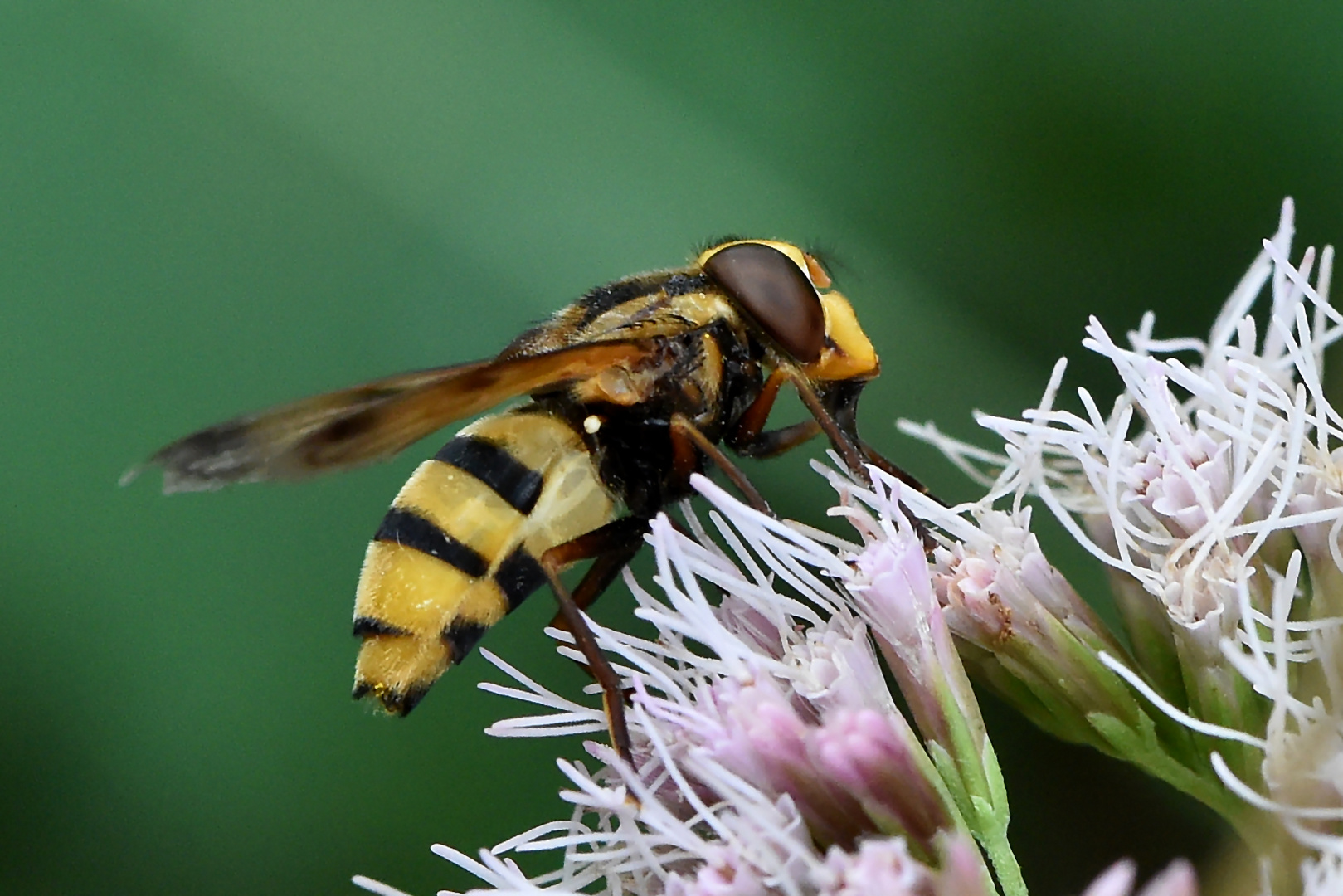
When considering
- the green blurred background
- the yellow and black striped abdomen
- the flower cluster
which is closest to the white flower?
the flower cluster

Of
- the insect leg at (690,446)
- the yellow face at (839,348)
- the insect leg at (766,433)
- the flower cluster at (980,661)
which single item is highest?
the yellow face at (839,348)

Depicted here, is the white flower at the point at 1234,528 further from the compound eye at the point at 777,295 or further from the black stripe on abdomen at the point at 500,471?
the black stripe on abdomen at the point at 500,471

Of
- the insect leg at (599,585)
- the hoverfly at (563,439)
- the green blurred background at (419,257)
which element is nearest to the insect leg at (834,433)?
the hoverfly at (563,439)

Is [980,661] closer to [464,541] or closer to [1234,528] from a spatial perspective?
[1234,528]

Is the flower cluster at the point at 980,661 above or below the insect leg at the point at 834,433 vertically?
below

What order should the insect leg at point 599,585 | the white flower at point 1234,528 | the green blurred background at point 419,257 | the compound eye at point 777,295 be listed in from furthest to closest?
the green blurred background at point 419,257
the compound eye at point 777,295
the insect leg at point 599,585
the white flower at point 1234,528

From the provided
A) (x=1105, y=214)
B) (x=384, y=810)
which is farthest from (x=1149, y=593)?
(x=384, y=810)

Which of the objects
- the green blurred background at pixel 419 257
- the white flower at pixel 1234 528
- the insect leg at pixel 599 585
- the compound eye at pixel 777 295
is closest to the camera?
the white flower at pixel 1234 528

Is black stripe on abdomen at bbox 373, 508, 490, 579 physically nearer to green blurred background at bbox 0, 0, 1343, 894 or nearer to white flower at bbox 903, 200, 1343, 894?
white flower at bbox 903, 200, 1343, 894
